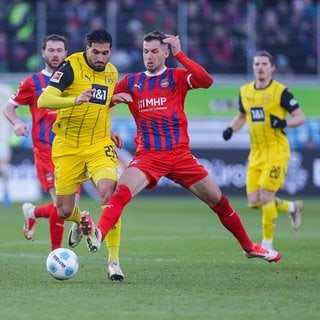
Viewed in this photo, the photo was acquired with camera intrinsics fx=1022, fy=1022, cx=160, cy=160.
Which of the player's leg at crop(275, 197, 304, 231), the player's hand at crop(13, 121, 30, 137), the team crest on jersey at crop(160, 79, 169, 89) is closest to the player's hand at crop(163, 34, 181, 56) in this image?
the team crest on jersey at crop(160, 79, 169, 89)

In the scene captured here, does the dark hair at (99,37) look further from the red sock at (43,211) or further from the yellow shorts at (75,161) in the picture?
the red sock at (43,211)

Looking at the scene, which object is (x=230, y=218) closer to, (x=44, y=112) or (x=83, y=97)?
(x=83, y=97)

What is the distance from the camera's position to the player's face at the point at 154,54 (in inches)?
385

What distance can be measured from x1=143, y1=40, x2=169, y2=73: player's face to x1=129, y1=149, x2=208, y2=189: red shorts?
850mm

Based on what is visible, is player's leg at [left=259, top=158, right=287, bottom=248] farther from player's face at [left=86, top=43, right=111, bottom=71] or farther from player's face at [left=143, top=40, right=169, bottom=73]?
player's face at [left=86, top=43, right=111, bottom=71]

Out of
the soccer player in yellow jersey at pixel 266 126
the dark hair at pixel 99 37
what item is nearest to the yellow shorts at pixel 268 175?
the soccer player in yellow jersey at pixel 266 126

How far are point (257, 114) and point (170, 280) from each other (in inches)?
175

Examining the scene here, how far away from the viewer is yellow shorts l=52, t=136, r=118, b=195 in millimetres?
9688

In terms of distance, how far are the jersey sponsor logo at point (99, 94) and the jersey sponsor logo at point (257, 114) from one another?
3976mm

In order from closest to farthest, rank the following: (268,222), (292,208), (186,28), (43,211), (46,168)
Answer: (46,168)
(43,211)
(268,222)
(292,208)
(186,28)

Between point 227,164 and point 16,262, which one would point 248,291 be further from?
point 227,164

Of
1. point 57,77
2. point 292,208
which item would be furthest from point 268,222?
point 57,77

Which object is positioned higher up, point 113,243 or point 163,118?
point 163,118

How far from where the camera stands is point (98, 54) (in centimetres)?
953
